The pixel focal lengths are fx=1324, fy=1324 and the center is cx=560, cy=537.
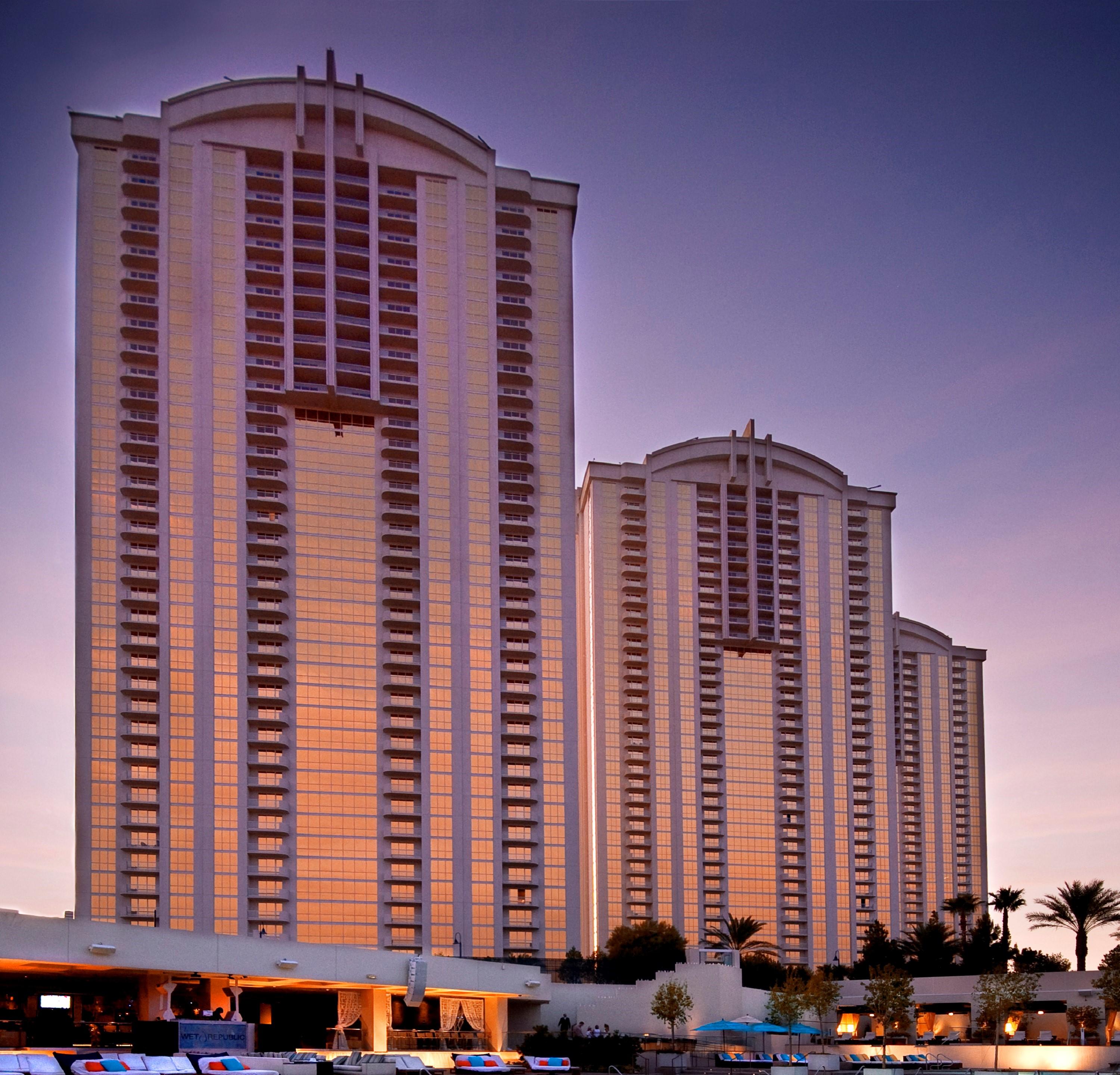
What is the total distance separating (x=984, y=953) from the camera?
92750 mm

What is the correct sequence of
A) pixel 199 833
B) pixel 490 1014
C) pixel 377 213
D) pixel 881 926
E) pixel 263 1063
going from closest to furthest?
pixel 263 1063
pixel 490 1014
pixel 199 833
pixel 377 213
pixel 881 926

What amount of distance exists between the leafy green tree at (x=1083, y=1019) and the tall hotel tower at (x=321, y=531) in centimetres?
4067

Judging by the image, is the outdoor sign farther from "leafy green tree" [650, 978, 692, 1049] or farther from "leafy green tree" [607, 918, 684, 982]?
"leafy green tree" [607, 918, 684, 982]

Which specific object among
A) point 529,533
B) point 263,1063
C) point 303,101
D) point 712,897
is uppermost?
point 303,101

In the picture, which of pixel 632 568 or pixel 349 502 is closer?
pixel 349 502

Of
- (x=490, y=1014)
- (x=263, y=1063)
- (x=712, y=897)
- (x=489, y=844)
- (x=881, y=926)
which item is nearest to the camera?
(x=263, y=1063)

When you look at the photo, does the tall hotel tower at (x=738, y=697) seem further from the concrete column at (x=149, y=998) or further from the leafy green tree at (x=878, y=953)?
the concrete column at (x=149, y=998)

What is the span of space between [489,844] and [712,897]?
45878mm

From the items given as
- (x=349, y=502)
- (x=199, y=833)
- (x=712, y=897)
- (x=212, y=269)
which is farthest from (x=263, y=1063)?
(x=712, y=897)

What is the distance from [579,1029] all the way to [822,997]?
13267 mm

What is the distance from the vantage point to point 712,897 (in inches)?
5418

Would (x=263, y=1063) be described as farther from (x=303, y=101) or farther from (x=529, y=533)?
(x=303, y=101)

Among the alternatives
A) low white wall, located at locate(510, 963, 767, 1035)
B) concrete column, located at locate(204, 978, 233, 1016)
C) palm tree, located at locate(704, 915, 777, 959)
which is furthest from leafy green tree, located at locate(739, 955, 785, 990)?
concrete column, located at locate(204, 978, 233, 1016)

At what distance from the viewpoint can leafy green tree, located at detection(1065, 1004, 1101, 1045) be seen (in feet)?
224
